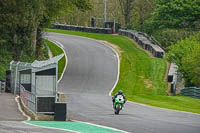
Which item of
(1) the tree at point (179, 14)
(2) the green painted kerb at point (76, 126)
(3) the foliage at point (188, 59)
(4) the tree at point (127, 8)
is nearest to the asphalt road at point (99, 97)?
(2) the green painted kerb at point (76, 126)

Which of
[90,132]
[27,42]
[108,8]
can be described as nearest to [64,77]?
[27,42]

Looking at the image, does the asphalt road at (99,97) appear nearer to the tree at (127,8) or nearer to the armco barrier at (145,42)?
the armco barrier at (145,42)

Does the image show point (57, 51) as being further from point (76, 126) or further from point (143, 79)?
point (76, 126)

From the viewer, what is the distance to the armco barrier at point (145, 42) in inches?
2191

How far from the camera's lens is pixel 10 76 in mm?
35375

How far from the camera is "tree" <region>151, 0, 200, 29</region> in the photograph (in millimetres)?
72938

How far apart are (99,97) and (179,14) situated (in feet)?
140

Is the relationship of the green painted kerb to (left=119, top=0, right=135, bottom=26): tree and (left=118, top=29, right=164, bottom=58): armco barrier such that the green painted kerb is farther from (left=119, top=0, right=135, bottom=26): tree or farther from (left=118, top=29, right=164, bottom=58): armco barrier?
(left=119, top=0, right=135, bottom=26): tree

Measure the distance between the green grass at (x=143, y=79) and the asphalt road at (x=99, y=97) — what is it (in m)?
1.21

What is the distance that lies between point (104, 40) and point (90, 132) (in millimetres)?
49110

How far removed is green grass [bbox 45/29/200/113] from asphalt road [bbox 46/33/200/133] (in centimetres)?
121

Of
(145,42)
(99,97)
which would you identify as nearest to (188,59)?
(99,97)

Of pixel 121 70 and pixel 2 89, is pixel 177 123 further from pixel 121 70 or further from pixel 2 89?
pixel 121 70

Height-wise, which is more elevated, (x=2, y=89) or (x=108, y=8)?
(x=108, y=8)
